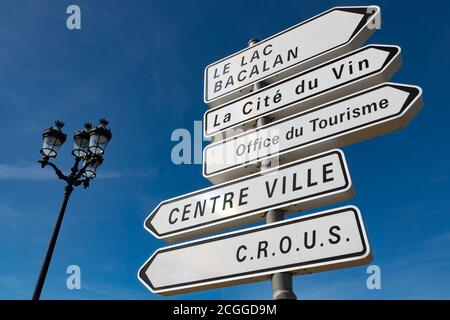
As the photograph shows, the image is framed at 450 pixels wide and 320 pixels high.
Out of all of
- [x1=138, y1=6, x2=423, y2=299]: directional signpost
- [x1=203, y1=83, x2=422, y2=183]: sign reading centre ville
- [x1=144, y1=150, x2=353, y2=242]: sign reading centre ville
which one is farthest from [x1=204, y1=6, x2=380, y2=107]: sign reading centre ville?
[x1=144, y1=150, x2=353, y2=242]: sign reading centre ville

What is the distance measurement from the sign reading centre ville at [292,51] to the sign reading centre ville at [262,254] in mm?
1833

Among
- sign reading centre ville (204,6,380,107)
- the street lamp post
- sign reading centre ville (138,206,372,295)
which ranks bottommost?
sign reading centre ville (138,206,372,295)

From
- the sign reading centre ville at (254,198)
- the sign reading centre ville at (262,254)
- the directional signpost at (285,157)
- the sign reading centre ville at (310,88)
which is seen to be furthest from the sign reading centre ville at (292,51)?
the sign reading centre ville at (262,254)

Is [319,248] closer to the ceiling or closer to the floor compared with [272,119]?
closer to the floor

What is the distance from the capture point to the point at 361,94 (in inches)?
117

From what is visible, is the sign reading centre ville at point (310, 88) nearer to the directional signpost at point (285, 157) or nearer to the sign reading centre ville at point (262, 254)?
the directional signpost at point (285, 157)

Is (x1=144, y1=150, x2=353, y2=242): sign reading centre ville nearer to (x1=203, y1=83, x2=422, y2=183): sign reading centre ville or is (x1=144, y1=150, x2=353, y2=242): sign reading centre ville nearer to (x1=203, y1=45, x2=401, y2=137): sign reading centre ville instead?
(x1=203, y1=83, x2=422, y2=183): sign reading centre ville

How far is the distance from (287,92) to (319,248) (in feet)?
5.69

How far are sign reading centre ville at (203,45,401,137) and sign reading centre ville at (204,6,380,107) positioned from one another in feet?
0.57

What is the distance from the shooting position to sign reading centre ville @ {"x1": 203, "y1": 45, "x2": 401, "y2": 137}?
3.08 meters

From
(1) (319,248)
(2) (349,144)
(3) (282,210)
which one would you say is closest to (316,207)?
(3) (282,210)

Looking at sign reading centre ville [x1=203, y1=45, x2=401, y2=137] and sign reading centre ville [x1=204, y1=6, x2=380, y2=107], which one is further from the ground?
sign reading centre ville [x1=204, y1=6, x2=380, y2=107]

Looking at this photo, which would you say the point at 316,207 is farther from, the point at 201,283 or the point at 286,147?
the point at 201,283

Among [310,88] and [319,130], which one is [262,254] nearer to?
[319,130]
